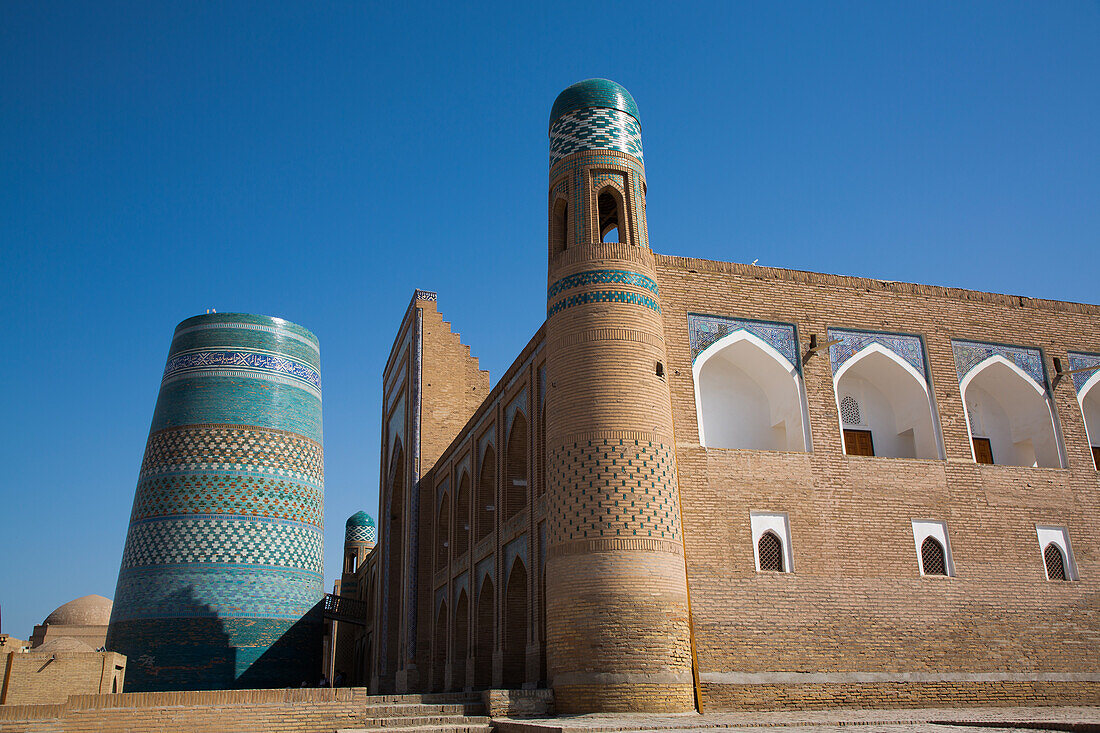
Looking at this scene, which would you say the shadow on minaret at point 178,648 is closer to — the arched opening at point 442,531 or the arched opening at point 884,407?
the arched opening at point 442,531

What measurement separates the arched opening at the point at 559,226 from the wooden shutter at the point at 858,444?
3859 mm

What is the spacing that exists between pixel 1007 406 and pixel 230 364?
13.8 meters

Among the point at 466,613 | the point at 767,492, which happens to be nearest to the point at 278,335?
the point at 466,613

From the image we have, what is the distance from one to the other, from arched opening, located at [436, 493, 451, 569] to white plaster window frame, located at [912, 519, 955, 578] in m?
7.55

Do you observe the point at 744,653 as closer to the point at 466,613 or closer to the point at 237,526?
the point at 466,613

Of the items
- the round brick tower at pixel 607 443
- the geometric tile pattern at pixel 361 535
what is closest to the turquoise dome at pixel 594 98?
the round brick tower at pixel 607 443

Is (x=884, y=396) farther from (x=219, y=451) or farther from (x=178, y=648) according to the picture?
(x=178, y=648)

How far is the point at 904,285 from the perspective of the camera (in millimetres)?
10688

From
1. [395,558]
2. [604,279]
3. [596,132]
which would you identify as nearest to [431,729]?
[604,279]

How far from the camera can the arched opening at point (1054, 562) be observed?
32.1ft

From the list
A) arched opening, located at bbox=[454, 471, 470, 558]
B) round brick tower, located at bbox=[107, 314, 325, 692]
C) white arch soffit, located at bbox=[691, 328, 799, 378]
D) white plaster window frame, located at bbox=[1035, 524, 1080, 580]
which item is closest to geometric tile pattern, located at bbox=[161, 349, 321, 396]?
round brick tower, located at bbox=[107, 314, 325, 692]

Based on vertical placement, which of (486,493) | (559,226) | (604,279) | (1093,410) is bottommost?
(486,493)

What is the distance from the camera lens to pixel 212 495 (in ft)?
55.9

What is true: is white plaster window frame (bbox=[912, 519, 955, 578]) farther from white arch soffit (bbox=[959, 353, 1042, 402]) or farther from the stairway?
the stairway
